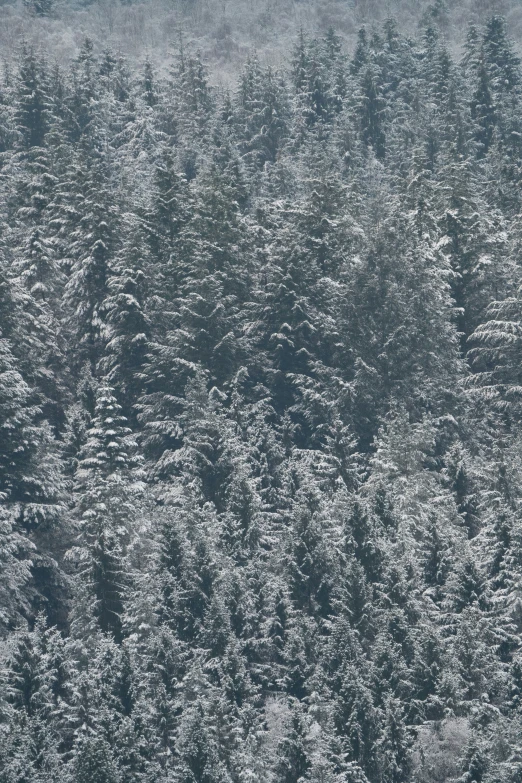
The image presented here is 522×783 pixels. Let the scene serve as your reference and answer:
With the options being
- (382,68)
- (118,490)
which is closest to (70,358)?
(118,490)

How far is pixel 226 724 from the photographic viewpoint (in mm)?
31109

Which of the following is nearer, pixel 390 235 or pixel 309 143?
pixel 390 235

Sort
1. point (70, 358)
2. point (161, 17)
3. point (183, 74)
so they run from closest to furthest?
1. point (70, 358)
2. point (183, 74)
3. point (161, 17)

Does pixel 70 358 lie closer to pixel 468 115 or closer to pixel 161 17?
pixel 468 115

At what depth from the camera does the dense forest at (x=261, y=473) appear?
105ft

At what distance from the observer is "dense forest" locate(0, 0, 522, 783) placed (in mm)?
32031

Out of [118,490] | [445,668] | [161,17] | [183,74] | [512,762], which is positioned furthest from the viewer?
[161,17]

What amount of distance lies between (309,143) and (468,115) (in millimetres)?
12673

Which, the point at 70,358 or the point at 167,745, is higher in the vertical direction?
the point at 70,358

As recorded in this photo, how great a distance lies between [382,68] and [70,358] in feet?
170

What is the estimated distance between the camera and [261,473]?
4494 centimetres

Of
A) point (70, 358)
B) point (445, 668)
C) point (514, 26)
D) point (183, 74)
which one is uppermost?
point (514, 26)

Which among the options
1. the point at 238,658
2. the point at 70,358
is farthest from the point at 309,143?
the point at 238,658

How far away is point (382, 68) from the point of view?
92.5m
